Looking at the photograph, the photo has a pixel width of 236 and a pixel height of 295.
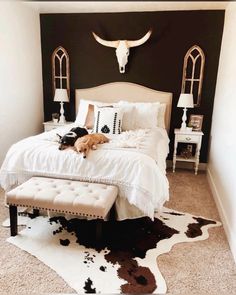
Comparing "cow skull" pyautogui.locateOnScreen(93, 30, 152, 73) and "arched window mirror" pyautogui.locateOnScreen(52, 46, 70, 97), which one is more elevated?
"cow skull" pyautogui.locateOnScreen(93, 30, 152, 73)

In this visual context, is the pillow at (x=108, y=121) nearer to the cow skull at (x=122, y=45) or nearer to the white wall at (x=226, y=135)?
the cow skull at (x=122, y=45)

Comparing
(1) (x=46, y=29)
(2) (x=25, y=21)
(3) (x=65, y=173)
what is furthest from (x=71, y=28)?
(3) (x=65, y=173)

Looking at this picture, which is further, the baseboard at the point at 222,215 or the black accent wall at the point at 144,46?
the black accent wall at the point at 144,46

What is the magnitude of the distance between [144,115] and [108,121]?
58cm

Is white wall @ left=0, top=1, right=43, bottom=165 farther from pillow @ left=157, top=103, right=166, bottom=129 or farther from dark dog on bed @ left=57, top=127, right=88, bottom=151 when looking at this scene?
pillow @ left=157, top=103, right=166, bottom=129

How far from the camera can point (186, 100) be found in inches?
146

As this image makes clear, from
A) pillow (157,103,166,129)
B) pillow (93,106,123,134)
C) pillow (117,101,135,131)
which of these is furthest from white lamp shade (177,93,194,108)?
pillow (93,106,123,134)

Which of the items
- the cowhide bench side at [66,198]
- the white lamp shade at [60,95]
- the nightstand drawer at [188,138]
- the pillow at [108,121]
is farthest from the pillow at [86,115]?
the cowhide bench side at [66,198]

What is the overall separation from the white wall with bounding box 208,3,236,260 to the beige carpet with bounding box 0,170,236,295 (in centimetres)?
16

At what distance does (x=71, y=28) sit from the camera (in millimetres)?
4121

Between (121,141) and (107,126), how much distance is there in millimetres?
627

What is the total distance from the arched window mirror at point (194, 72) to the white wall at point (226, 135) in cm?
28

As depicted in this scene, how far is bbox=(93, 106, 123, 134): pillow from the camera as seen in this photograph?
10.9 ft

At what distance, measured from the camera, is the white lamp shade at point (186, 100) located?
3709 millimetres
